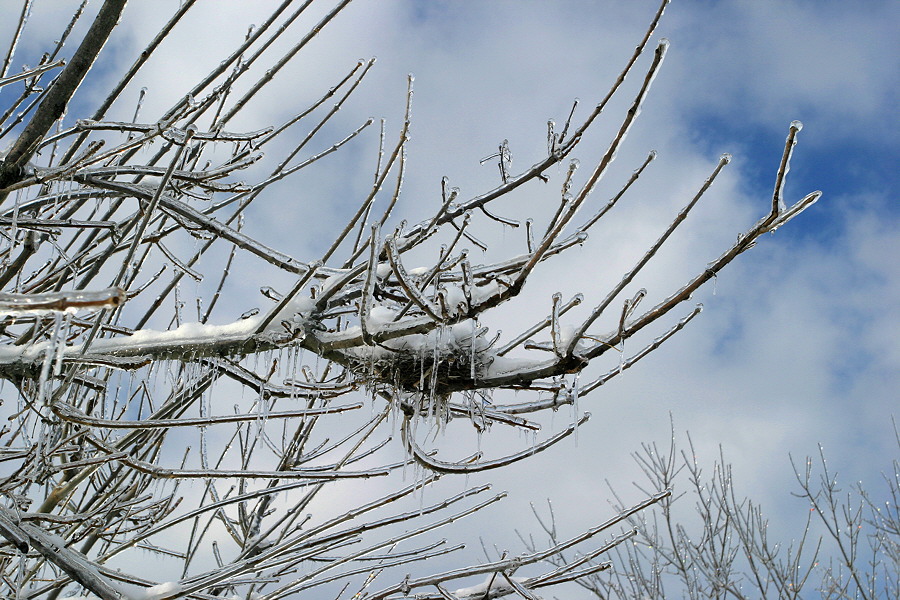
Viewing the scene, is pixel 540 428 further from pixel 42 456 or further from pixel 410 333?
pixel 42 456

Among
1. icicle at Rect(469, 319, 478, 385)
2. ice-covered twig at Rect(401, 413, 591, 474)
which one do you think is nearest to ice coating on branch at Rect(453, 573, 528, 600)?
ice-covered twig at Rect(401, 413, 591, 474)

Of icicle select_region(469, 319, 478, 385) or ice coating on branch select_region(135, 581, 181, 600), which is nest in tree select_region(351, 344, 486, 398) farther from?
ice coating on branch select_region(135, 581, 181, 600)

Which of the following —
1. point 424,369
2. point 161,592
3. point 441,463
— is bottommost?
point 161,592

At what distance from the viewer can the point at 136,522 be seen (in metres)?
3.49

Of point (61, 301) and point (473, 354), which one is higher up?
point (473, 354)

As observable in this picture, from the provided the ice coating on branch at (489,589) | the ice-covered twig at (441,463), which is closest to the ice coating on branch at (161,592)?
the ice-covered twig at (441,463)

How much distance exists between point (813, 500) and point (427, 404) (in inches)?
328

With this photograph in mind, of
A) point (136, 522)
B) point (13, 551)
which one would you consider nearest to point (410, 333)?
point (13, 551)

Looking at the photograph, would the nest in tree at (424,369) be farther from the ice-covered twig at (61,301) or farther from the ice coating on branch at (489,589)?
the ice-covered twig at (61,301)

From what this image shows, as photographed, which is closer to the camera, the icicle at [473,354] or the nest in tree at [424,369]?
the icicle at [473,354]

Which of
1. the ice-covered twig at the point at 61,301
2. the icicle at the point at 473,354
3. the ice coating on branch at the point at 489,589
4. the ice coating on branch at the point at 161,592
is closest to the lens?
the ice-covered twig at the point at 61,301

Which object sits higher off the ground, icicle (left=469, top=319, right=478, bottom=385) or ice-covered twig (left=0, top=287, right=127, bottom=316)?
icicle (left=469, top=319, right=478, bottom=385)

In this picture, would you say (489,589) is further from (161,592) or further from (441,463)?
(161,592)

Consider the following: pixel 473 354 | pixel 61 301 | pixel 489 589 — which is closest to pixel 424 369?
pixel 473 354
